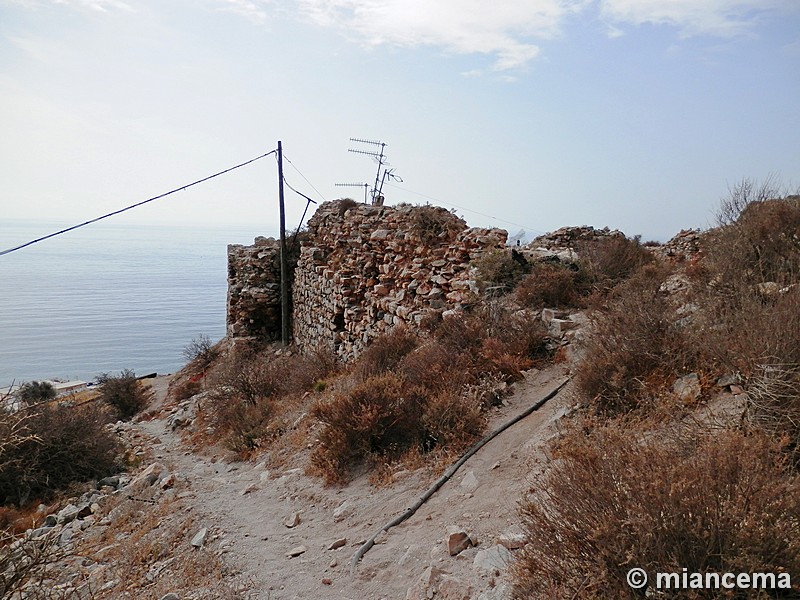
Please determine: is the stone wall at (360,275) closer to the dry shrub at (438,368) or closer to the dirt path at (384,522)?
the dry shrub at (438,368)

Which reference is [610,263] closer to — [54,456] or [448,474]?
[448,474]

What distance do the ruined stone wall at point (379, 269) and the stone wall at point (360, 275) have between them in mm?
21

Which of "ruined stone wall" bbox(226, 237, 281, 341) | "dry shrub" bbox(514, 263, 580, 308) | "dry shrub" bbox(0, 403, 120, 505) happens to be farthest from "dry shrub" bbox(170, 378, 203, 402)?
"dry shrub" bbox(514, 263, 580, 308)

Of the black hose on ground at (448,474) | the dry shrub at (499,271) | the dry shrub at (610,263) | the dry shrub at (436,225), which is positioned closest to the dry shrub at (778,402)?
the black hose on ground at (448,474)

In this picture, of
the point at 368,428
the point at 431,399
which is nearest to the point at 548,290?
the point at 431,399

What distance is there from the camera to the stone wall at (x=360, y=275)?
9.16 m

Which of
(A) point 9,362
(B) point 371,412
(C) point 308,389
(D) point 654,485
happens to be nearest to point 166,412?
(C) point 308,389

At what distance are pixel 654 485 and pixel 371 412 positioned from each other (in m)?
3.57

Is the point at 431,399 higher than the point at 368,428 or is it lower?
higher

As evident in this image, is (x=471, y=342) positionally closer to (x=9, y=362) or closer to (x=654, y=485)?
(x=654, y=485)

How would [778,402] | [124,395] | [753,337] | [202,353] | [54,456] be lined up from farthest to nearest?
1. [202,353]
2. [124,395]
3. [54,456]
4. [753,337]
5. [778,402]

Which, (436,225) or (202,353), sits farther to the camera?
(202,353)

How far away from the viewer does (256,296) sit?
16.8 meters

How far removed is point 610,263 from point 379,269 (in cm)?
480
